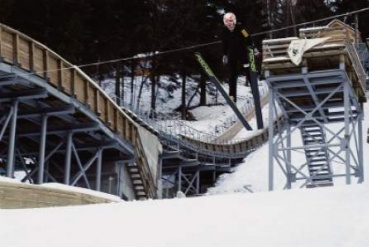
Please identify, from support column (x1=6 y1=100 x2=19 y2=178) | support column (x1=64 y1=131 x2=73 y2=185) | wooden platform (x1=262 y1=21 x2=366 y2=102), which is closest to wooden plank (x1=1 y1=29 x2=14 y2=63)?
support column (x1=6 y1=100 x2=19 y2=178)

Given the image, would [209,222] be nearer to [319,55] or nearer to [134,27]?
[319,55]

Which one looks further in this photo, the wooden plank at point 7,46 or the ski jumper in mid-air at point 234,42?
the wooden plank at point 7,46

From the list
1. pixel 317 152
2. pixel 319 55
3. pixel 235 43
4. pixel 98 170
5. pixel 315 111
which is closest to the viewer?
pixel 235 43

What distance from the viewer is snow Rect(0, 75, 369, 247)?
6.67m

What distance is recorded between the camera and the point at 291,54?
700 inches

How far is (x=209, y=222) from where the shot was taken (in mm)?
7516

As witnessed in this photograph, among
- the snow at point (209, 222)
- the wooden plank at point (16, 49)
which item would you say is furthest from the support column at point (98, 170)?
the snow at point (209, 222)

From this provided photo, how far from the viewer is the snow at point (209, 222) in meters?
6.67

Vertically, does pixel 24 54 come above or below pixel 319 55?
above

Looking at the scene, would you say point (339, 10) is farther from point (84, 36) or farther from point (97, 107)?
point (97, 107)

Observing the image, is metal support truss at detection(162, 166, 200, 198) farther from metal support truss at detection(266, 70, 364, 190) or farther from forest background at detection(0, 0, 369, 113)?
metal support truss at detection(266, 70, 364, 190)

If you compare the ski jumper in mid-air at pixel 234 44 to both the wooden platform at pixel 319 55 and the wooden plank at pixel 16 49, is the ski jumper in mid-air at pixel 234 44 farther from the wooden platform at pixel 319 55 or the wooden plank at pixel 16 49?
the wooden plank at pixel 16 49

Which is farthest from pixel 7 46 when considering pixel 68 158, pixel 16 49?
pixel 68 158

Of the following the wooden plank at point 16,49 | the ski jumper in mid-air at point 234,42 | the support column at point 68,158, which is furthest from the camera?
the support column at point 68,158
